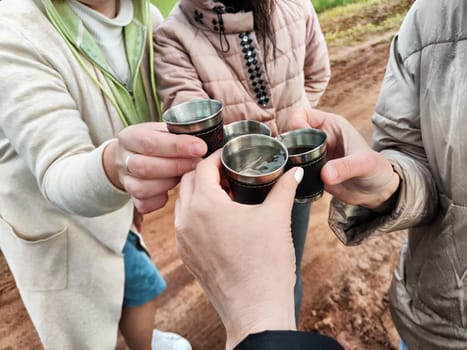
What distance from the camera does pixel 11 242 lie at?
1202mm

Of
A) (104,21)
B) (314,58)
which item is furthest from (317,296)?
(104,21)

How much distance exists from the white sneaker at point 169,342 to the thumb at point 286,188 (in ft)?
4.87

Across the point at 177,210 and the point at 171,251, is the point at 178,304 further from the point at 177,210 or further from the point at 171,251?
the point at 177,210

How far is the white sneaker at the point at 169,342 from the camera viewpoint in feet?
6.21

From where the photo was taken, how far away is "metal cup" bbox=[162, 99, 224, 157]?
822 millimetres

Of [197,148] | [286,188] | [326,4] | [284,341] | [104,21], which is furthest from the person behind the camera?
[326,4]

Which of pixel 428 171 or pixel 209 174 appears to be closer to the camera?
pixel 209 174

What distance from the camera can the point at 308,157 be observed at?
2.56 ft

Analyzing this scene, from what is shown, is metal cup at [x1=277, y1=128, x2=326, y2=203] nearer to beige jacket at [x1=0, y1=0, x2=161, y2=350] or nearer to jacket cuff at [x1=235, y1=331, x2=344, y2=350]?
jacket cuff at [x1=235, y1=331, x2=344, y2=350]

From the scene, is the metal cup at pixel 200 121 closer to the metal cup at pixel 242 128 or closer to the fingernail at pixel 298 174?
the metal cup at pixel 242 128

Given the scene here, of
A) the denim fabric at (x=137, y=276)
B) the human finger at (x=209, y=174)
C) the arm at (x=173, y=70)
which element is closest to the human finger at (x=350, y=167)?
the human finger at (x=209, y=174)

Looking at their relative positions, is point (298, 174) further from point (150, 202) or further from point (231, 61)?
point (231, 61)

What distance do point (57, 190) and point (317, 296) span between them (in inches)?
66.6

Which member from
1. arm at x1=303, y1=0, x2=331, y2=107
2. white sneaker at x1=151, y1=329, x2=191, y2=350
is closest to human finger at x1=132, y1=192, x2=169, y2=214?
arm at x1=303, y1=0, x2=331, y2=107
